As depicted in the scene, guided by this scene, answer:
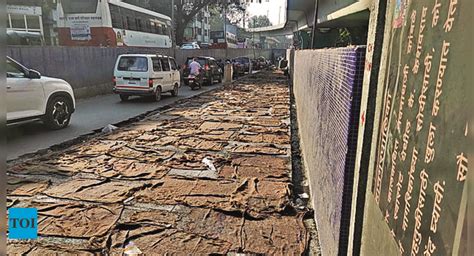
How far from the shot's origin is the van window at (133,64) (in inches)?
552

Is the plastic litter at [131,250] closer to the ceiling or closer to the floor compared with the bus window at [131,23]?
closer to the floor

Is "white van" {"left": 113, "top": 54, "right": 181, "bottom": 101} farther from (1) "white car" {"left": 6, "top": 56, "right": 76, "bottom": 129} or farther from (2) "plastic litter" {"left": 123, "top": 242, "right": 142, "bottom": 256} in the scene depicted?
(2) "plastic litter" {"left": 123, "top": 242, "right": 142, "bottom": 256}

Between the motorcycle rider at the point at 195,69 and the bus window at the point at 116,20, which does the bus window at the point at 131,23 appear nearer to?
the bus window at the point at 116,20

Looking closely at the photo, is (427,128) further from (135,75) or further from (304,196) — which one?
(135,75)

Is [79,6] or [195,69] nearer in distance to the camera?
[195,69]

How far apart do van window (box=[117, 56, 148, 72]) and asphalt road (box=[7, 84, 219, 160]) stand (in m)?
1.36

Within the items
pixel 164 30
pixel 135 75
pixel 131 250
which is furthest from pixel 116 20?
pixel 131 250

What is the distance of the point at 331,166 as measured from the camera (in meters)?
3.42

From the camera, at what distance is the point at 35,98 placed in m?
8.09

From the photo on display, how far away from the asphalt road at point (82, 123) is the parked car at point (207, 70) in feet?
16.0

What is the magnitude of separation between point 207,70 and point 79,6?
8.96 meters

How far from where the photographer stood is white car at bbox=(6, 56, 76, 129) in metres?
7.54

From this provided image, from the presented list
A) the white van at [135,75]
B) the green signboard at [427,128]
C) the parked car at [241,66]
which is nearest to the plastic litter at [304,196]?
the green signboard at [427,128]

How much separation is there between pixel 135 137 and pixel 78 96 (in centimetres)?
813
